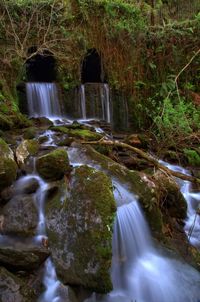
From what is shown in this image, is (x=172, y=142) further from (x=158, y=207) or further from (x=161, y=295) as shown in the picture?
(x=161, y=295)

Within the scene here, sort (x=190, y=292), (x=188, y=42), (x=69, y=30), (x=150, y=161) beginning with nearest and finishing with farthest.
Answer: (x=190, y=292) < (x=150, y=161) < (x=69, y=30) < (x=188, y=42)

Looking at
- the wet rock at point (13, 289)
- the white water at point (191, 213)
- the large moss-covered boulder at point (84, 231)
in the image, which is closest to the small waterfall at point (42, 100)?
the white water at point (191, 213)

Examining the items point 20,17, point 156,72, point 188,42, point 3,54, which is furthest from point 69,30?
point 188,42

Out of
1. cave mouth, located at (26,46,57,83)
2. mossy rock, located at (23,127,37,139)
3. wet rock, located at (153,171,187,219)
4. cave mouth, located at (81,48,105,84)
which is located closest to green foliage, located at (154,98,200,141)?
wet rock, located at (153,171,187,219)

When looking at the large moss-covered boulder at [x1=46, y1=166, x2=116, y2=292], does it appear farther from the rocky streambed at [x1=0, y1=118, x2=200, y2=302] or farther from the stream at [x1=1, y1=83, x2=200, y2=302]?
the stream at [x1=1, y1=83, x2=200, y2=302]

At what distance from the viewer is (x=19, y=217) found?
489cm

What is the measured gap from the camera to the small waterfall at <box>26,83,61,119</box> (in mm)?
10062

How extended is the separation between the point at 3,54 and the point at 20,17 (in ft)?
4.18

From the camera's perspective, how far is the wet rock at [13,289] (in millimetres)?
3916

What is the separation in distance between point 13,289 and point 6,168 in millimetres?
1803

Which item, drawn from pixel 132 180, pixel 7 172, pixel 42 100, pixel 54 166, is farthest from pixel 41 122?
pixel 7 172

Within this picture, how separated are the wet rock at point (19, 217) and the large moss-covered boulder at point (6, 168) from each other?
0.92ft

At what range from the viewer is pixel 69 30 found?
10.5 metres

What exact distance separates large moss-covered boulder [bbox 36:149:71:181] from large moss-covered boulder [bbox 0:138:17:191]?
1.62 ft
